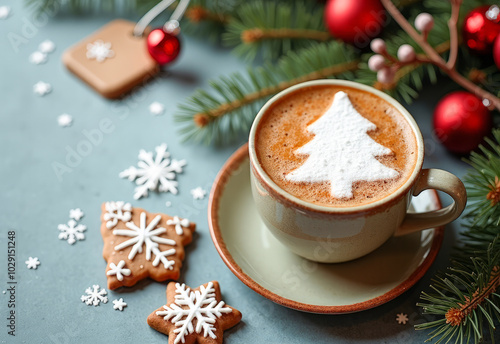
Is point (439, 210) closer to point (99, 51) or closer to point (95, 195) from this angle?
point (95, 195)

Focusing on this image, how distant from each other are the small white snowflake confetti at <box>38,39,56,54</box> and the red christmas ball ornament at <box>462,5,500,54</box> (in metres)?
0.98

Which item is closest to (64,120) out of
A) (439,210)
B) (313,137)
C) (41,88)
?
(41,88)

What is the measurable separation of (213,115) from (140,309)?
1.45 ft

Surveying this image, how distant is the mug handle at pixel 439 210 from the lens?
85 centimetres

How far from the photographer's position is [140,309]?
92cm

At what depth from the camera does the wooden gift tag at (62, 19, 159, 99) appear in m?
1.25

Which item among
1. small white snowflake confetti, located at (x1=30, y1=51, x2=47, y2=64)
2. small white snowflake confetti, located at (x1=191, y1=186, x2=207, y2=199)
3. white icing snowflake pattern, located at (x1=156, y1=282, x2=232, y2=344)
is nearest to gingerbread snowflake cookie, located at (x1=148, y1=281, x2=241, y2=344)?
white icing snowflake pattern, located at (x1=156, y1=282, x2=232, y2=344)

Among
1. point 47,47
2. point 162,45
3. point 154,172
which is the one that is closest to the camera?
point 154,172

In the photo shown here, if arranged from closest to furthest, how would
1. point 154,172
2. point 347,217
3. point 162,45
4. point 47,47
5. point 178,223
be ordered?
point 347,217, point 178,223, point 154,172, point 162,45, point 47,47

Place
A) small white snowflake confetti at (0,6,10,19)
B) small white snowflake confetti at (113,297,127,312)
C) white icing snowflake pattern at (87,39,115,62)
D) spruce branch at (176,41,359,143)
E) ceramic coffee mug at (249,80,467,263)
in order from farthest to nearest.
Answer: small white snowflake confetti at (0,6,10,19)
white icing snowflake pattern at (87,39,115,62)
spruce branch at (176,41,359,143)
small white snowflake confetti at (113,297,127,312)
ceramic coffee mug at (249,80,467,263)

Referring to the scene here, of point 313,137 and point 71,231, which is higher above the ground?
point 313,137

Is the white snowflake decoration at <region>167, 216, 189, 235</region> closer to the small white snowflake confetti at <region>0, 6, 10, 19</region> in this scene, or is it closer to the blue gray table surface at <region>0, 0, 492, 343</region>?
the blue gray table surface at <region>0, 0, 492, 343</region>

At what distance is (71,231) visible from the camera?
3.35 ft

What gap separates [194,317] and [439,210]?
455 mm
